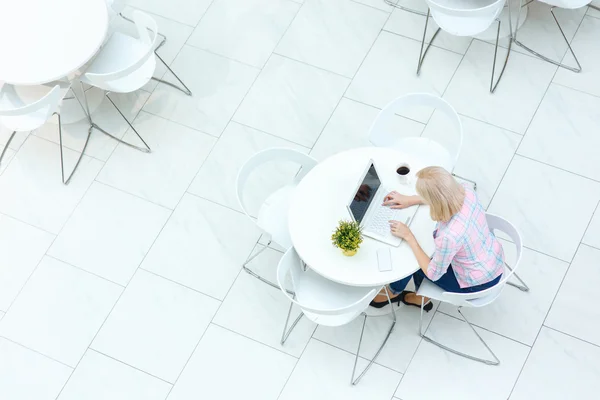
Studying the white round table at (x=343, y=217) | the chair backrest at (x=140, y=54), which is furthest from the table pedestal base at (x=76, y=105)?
the white round table at (x=343, y=217)

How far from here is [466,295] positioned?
3.44 m

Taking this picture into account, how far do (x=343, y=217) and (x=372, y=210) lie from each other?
5.7 inches

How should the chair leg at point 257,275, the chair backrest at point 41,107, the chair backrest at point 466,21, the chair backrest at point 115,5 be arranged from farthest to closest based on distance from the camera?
the chair backrest at point 115,5 < the chair backrest at point 466,21 < the chair leg at point 257,275 < the chair backrest at point 41,107

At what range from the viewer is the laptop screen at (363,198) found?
11.8ft

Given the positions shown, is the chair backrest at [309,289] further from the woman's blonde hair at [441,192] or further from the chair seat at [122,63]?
the chair seat at [122,63]

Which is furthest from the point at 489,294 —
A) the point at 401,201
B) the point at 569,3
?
the point at 569,3

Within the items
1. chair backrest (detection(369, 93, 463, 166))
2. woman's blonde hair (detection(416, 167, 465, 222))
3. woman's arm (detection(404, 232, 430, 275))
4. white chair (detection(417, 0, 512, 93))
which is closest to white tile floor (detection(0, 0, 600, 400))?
white chair (detection(417, 0, 512, 93))

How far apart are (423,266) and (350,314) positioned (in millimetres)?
442

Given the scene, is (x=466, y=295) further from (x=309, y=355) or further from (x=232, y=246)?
(x=232, y=246)

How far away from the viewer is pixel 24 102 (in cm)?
452

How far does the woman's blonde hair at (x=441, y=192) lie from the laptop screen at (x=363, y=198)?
16.2 inches

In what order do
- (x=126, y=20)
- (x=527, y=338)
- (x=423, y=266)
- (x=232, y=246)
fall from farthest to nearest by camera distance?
(x=126, y=20) → (x=232, y=246) → (x=527, y=338) → (x=423, y=266)

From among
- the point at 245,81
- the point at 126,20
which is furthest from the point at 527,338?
the point at 126,20

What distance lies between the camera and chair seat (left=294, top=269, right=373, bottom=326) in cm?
362
